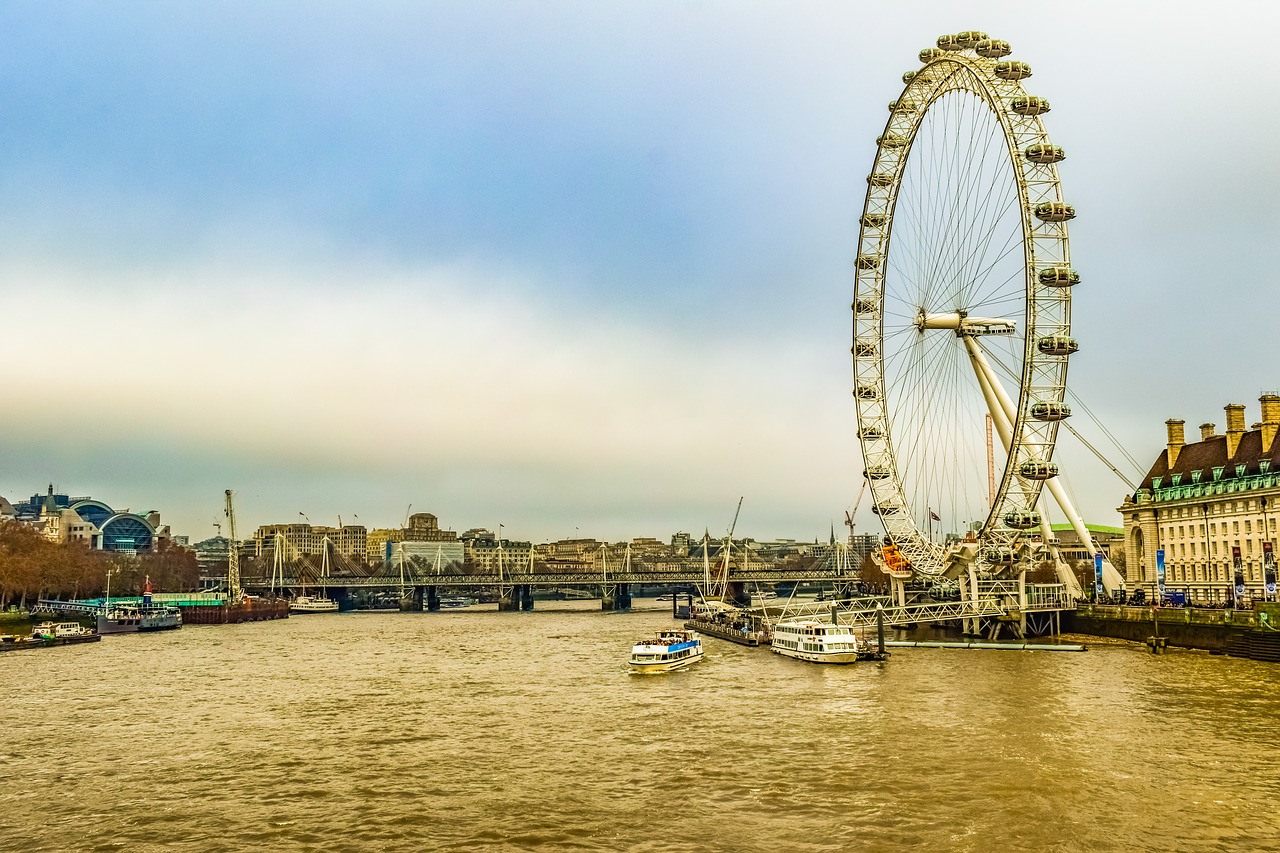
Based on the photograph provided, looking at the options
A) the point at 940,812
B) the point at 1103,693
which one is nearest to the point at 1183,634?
the point at 1103,693

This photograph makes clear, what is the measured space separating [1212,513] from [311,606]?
131486 millimetres

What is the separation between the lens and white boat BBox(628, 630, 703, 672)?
59.9 metres

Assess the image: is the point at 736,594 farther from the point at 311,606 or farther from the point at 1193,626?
the point at 1193,626

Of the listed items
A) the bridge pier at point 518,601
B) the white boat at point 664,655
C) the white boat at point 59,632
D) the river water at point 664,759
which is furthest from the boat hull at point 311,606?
the white boat at point 664,655

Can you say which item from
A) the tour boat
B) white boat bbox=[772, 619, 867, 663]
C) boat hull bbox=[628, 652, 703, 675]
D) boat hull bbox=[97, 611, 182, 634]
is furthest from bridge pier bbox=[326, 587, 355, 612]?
boat hull bbox=[628, 652, 703, 675]

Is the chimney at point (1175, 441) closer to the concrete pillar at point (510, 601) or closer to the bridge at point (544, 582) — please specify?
the bridge at point (544, 582)

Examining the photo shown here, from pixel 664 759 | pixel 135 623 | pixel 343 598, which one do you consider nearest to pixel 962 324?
pixel 664 759

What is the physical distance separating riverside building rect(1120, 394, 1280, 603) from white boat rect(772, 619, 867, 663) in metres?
25.7

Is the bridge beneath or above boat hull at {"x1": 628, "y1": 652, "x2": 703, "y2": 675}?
beneath

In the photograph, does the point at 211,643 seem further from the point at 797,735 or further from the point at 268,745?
the point at 797,735

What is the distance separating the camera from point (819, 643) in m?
62.6

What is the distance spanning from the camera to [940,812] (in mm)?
26484

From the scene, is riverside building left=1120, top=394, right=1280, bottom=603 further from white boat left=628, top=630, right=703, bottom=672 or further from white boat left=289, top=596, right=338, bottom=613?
white boat left=289, top=596, right=338, bottom=613

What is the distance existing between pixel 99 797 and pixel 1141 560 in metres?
85.3
